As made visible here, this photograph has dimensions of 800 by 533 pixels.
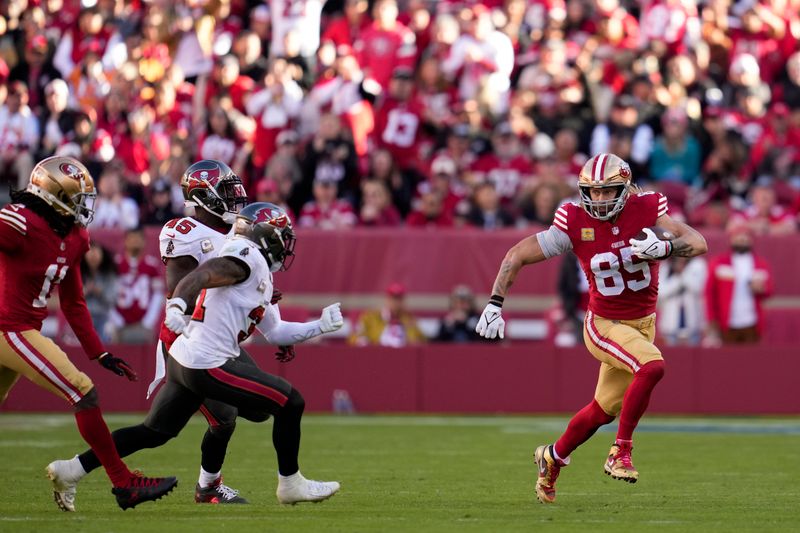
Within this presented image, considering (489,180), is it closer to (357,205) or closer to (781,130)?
(357,205)

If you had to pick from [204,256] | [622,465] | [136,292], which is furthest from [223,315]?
[136,292]

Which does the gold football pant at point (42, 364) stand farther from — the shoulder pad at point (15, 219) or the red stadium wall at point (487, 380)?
the red stadium wall at point (487, 380)

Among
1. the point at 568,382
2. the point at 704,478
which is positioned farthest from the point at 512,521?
the point at 568,382

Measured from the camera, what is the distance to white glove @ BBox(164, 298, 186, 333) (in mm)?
7426

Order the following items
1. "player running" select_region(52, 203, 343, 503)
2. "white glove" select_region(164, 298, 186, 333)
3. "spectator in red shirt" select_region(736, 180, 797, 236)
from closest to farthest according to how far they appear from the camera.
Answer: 1. "white glove" select_region(164, 298, 186, 333)
2. "player running" select_region(52, 203, 343, 503)
3. "spectator in red shirt" select_region(736, 180, 797, 236)

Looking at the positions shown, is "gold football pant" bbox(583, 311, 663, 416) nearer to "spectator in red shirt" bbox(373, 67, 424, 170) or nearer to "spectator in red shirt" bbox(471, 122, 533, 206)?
"spectator in red shirt" bbox(471, 122, 533, 206)

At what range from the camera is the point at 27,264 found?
26.6 ft

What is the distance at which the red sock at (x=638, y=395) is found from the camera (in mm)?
8352

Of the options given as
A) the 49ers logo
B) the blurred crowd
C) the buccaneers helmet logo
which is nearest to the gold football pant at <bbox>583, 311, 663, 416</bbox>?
the buccaneers helmet logo

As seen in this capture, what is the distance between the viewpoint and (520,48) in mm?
19312

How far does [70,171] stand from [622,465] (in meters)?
3.40

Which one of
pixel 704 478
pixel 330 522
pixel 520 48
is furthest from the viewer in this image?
pixel 520 48

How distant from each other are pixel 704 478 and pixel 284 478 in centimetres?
328

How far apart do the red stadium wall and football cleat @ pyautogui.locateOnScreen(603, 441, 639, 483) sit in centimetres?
695
